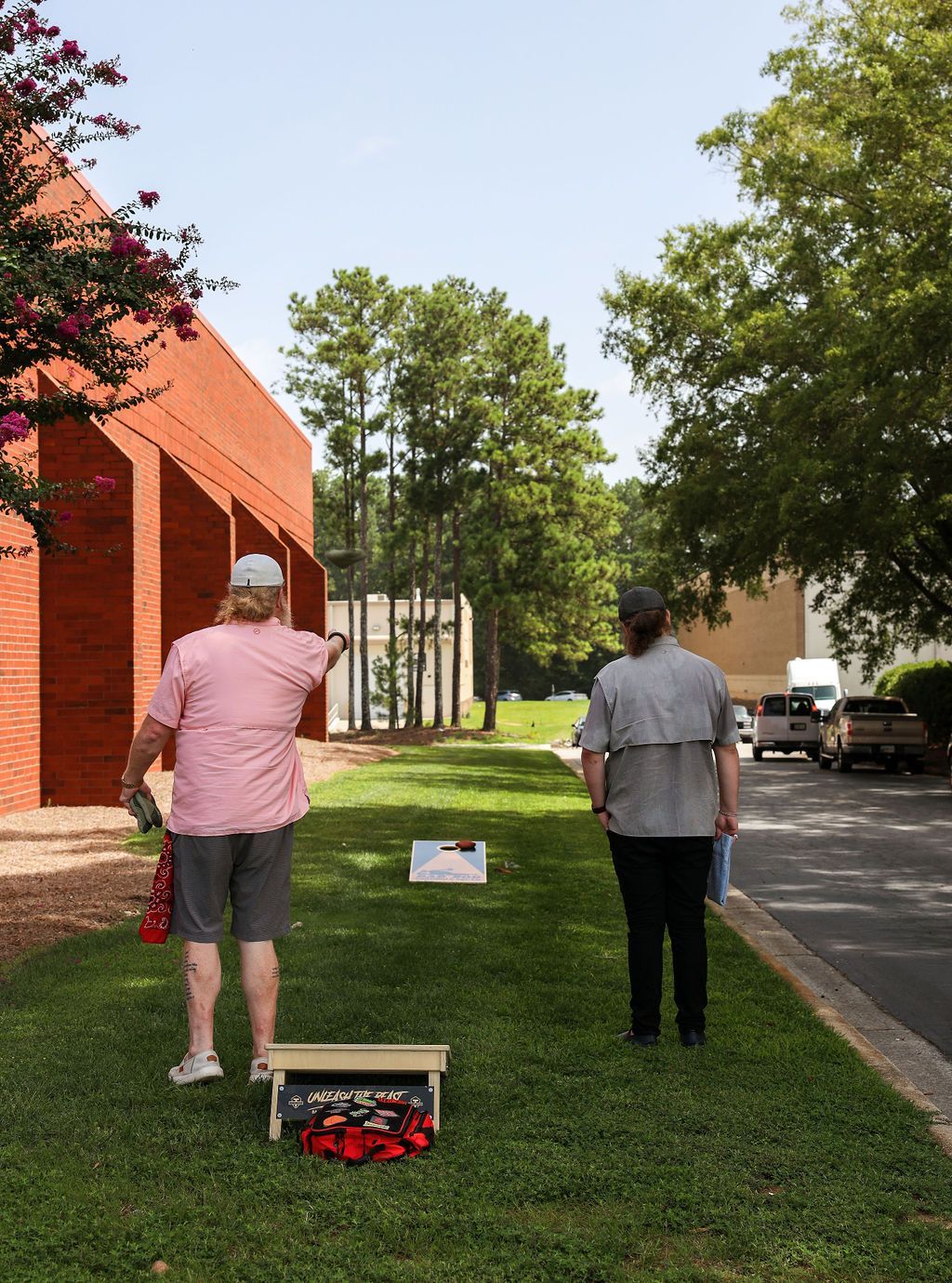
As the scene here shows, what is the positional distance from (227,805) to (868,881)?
8.66 m

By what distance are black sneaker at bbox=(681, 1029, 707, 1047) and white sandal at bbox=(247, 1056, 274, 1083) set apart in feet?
→ 6.11

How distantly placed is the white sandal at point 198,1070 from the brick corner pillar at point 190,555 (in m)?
15.8

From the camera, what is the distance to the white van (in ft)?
166

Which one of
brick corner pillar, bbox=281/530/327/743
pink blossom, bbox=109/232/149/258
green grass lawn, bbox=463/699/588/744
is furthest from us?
green grass lawn, bbox=463/699/588/744

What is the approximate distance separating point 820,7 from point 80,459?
20114mm

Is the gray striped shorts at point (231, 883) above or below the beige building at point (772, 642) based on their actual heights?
below

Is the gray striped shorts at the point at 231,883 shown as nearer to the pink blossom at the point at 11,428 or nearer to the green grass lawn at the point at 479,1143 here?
the green grass lawn at the point at 479,1143

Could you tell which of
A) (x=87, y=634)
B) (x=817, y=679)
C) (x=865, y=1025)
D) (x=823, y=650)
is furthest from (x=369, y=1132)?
(x=823, y=650)

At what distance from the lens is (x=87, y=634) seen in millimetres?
16078

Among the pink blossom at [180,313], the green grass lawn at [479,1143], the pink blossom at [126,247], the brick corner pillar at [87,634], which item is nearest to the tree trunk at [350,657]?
the brick corner pillar at [87,634]

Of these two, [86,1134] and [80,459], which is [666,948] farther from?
[80,459]

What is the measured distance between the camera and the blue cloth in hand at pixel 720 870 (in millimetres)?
6543

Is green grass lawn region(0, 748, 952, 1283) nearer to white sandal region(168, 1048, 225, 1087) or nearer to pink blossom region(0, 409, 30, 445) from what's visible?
white sandal region(168, 1048, 225, 1087)

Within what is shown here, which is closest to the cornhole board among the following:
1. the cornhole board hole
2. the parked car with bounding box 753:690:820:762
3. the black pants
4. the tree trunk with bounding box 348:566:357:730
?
the black pants
